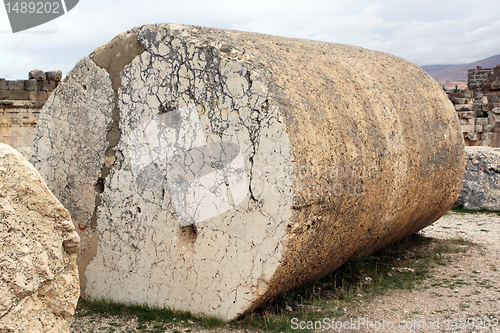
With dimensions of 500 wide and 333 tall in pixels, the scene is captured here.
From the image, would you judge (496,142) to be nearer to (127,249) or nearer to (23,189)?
(127,249)

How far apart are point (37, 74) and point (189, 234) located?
13.2m

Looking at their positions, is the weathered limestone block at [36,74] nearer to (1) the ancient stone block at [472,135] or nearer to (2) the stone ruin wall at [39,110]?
(2) the stone ruin wall at [39,110]

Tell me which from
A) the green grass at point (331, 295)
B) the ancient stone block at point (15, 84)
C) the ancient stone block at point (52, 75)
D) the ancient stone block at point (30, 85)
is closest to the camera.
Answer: the green grass at point (331, 295)

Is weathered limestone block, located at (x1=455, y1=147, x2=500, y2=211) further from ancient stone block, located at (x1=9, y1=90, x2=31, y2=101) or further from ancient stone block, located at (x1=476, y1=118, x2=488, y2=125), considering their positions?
ancient stone block, located at (x1=9, y1=90, x2=31, y2=101)

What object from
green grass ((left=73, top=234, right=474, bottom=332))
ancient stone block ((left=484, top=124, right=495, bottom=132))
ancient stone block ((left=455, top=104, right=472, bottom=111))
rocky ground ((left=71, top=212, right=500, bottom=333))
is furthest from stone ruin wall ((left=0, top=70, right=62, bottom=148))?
ancient stone block ((left=484, top=124, right=495, bottom=132))

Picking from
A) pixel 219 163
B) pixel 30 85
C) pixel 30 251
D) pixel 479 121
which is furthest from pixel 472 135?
pixel 30 251

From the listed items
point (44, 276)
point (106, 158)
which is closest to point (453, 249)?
point (106, 158)

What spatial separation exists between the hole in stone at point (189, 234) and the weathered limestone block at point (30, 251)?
887 millimetres

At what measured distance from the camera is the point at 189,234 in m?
2.67

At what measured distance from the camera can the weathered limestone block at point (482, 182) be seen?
6.34 meters

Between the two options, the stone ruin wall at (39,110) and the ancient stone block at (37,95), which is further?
the ancient stone block at (37,95)

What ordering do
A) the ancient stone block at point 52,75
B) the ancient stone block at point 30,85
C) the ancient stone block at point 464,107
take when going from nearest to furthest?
the ancient stone block at point 464,107, the ancient stone block at point 30,85, the ancient stone block at point 52,75

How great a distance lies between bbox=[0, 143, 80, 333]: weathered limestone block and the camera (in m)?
1.62

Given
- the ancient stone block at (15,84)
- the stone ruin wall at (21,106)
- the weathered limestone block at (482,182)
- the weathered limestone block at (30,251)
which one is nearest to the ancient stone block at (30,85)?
the stone ruin wall at (21,106)
